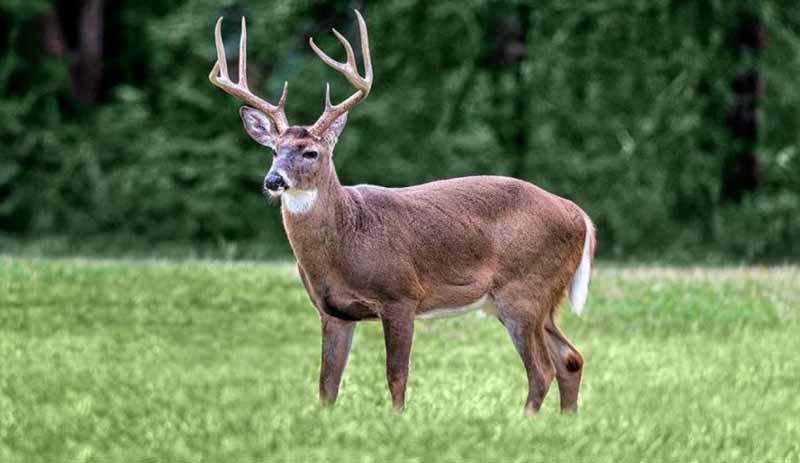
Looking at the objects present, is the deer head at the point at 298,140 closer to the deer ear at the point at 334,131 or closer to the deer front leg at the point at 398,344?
the deer ear at the point at 334,131

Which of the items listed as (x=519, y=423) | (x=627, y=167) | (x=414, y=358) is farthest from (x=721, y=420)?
(x=627, y=167)

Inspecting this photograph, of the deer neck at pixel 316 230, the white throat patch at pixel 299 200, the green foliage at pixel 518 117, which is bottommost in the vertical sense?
the green foliage at pixel 518 117

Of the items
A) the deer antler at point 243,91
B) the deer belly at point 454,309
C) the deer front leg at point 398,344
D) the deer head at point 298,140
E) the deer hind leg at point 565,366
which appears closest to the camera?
the deer head at point 298,140

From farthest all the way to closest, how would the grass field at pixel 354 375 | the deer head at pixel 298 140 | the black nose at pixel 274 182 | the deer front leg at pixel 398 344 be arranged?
the deer front leg at pixel 398 344, the deer head at pixel 298 140, the black nose at pixel 274 182, the grass field at pixel 354 375

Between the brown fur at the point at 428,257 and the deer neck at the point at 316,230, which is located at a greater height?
the deer neck at the point at 316,230

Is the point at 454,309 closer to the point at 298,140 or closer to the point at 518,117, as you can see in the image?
the point at 298,140

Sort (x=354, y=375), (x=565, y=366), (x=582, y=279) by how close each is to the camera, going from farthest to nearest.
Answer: (x=354, y=375)
(x=582, y=279)
(x=565, y=366)

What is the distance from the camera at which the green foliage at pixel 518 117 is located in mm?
23156

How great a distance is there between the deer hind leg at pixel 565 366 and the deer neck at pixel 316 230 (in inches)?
54.1

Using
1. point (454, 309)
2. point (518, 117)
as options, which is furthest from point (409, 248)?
point (518, 117)

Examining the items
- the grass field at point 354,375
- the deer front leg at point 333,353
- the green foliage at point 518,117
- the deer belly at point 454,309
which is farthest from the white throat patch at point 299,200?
the green foliage at point 518,117

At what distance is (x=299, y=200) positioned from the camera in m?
8.21

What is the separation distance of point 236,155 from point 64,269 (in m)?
9.33

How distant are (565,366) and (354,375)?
1869 millimetres
